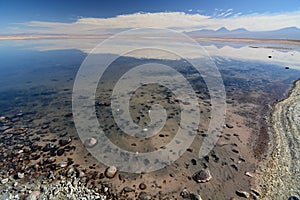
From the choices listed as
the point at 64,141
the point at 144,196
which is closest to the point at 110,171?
the point at 144,196

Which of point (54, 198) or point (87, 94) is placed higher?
point (87, 94)

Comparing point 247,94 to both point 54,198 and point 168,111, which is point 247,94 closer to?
point 168,111

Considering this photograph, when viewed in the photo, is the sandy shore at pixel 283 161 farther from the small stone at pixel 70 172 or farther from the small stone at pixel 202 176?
the small stone at pixel 70 172

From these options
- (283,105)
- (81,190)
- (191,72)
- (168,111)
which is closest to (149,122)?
(168,111)

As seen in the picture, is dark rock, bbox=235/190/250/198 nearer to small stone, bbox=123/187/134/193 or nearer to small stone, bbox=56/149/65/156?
small stone, bbox=123/187/134/193

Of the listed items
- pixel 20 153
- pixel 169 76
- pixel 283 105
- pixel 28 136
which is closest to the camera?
pixel 20 153

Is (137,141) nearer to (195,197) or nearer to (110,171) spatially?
(110,171)
